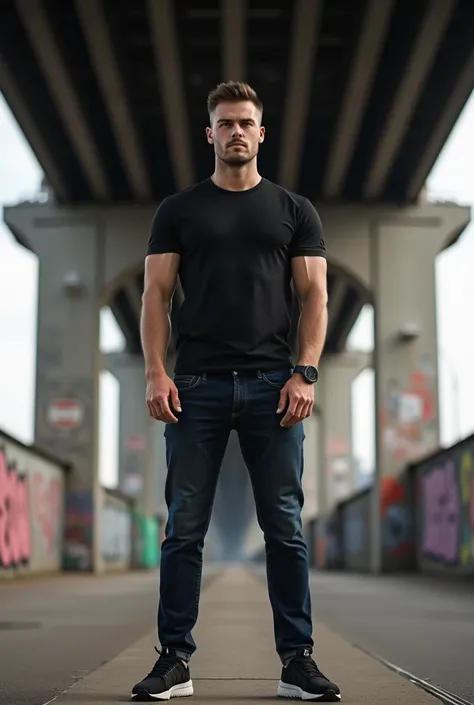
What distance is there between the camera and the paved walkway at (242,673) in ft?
11.7

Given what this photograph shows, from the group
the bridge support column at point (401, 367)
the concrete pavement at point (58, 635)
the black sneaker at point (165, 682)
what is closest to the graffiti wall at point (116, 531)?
the bridge support column at point (401, 367)

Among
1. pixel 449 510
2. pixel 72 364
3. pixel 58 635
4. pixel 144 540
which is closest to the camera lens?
pixel 58 635

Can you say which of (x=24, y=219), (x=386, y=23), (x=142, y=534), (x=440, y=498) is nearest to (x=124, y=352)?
(x=142, y=534)

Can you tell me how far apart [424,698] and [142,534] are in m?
34.2

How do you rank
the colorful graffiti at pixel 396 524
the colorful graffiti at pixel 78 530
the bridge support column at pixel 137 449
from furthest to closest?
the bridge support column at pixel 137 449 → the colorful graffiti at pixel 78 530 → the colorful graffiti at pixel 396 524

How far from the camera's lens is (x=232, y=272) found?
3812 millimetres

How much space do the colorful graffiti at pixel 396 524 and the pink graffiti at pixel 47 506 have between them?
22.2ft

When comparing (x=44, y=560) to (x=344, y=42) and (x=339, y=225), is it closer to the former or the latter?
(x=339, y=225)

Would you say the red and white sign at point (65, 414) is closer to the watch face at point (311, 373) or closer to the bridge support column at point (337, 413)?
the bridge support column at point (337, 413)

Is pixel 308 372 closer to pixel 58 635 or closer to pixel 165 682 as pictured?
pixel 165 682

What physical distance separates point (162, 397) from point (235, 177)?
842 millimetres

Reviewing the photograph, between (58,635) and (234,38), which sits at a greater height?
(234,38)

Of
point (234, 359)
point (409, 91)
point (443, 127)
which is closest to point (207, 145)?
point (443, 127)

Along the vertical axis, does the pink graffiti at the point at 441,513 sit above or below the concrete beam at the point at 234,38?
below
